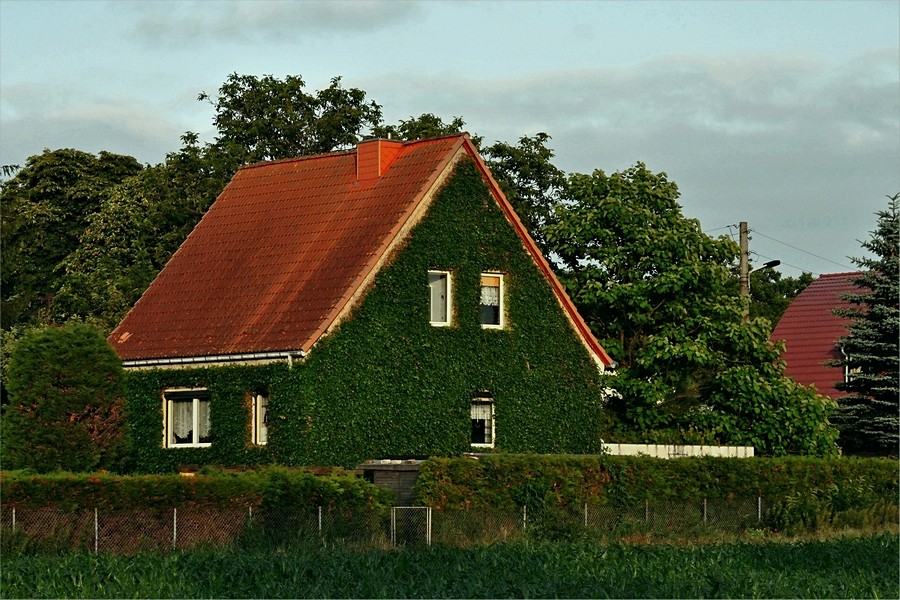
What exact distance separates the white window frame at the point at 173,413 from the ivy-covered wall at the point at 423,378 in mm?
207

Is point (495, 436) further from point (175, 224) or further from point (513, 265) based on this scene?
point (175, 224)

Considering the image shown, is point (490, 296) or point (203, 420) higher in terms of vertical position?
point (490, 296)

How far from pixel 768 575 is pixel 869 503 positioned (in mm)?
17521

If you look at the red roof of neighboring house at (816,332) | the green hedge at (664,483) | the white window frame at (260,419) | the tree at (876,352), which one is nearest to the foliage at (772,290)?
the red roof of neighboring house at (816,332)

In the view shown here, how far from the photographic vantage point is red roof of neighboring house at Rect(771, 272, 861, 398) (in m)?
65.9

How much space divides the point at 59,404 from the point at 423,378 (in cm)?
1031

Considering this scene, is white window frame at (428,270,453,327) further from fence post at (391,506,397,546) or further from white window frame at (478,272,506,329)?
Result: fence post at (391,506,397,546)

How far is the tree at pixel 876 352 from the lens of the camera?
52375 mm

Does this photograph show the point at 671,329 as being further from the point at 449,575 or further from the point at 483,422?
the point at 449,575

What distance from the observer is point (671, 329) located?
50.0 m

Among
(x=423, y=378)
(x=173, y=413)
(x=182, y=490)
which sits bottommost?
(x=182, y=490)

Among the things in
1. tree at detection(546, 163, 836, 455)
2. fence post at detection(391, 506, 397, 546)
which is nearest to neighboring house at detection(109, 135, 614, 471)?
tree at detection(546, 163, 836, 455)

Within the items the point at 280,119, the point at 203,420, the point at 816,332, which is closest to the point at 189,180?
the point at 280,119

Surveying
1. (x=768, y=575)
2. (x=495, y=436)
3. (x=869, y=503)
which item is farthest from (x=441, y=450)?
(x=768, y=575)
